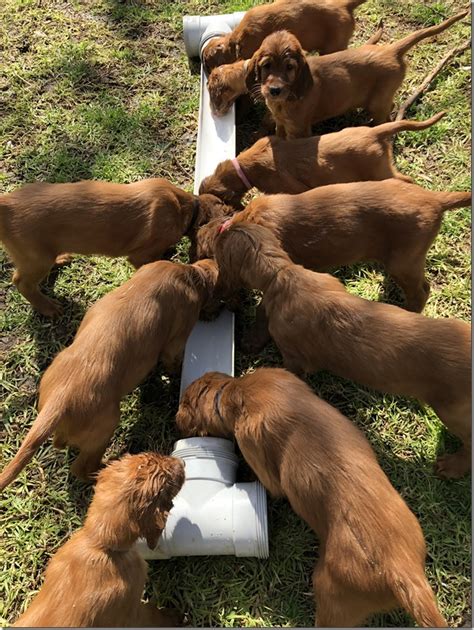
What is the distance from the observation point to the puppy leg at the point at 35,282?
3.99m

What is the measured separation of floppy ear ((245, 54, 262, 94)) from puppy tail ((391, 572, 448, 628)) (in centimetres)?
408

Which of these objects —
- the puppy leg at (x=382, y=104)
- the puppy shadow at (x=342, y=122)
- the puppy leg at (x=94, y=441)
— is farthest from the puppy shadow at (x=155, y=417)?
the puppy leg at (x=382, y=104)

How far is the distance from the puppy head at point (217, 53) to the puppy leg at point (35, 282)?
9.21 feet

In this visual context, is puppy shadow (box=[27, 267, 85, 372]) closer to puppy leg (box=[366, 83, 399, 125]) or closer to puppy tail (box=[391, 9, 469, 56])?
puppy leg (box=[366, 83, 399, 125])

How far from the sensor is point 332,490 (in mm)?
2705

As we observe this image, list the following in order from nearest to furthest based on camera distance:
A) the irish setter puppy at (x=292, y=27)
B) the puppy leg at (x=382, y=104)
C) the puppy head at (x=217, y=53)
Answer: the puppy leg at (x=382, y=104), the irish setter puppy at (x=292, y=27), the puppy head at (x=217, y=53)

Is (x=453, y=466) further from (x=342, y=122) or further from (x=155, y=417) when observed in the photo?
(x=342, y=122)

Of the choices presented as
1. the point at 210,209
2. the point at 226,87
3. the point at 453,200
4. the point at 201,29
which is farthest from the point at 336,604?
the point at 201,29

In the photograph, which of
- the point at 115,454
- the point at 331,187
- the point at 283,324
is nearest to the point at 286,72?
the point at 331,187

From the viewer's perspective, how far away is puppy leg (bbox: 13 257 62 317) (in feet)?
13.1

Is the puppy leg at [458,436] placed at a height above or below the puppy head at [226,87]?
below

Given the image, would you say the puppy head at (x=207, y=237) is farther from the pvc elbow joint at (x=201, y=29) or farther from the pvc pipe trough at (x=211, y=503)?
the pvc elbow joint at (x=201, y=29)

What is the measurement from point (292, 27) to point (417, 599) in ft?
16.4

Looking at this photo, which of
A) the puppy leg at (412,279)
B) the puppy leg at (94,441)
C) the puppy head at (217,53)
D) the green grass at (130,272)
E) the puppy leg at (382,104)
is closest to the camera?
the puppy leg at (94,441)
